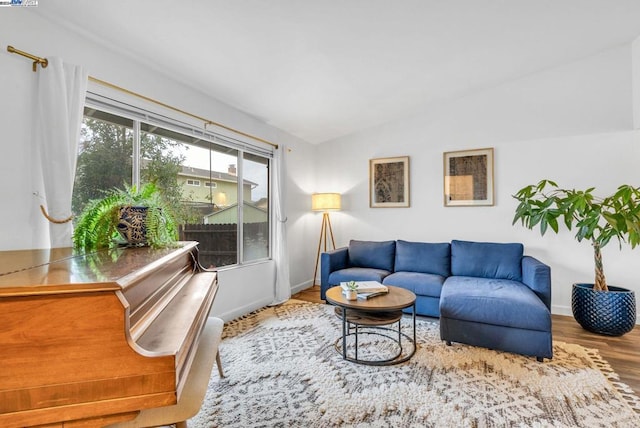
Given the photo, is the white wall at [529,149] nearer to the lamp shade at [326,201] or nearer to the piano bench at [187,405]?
the lamp shade at [326,201]

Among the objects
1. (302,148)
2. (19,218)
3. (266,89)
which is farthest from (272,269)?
(19,218)

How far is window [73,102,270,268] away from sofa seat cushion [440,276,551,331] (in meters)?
2.30

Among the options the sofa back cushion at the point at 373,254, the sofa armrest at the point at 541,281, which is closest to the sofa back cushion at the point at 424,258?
the sofa back cushion at the point at 373,254

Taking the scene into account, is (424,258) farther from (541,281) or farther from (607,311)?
(607,311)

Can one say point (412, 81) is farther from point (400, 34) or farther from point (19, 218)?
point (19, 218)

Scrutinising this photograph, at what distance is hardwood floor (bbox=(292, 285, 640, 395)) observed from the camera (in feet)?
7.25

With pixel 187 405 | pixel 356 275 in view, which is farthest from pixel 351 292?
pixel 187 405

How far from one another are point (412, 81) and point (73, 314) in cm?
351

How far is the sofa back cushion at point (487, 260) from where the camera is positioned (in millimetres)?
3342

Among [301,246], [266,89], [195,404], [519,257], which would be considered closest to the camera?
[195,404]

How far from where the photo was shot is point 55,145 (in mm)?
1837

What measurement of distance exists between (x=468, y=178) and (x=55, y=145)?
13.4ft

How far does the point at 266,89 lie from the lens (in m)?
3.08

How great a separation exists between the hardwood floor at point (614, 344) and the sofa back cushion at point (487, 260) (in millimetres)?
628
